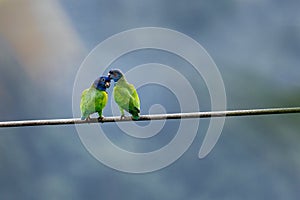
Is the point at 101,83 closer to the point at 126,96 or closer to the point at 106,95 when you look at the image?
the point at 106,95

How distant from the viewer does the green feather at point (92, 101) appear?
10883 mm

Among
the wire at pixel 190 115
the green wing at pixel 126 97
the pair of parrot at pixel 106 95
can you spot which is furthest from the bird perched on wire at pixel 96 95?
the wire at pixel 190 115

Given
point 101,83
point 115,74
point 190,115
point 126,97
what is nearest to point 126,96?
point 126,97

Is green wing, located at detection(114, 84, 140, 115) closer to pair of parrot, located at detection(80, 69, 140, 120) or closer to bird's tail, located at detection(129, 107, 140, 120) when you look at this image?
pair of parrot, located at detection(80, 69, 140, 120)

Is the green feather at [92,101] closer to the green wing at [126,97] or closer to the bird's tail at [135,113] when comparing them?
the green wing at [126,97]

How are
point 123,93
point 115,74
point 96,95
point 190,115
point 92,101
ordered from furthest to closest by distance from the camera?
point 115,74
point 123,93
point 96,95
point 92,101
point 190,115

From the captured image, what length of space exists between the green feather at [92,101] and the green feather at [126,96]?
10.2 inches

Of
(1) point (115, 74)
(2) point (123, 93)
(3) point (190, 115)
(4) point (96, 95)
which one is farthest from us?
(1) point (115, 74)

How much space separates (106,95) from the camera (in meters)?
11.7

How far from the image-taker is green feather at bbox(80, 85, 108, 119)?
10.9m

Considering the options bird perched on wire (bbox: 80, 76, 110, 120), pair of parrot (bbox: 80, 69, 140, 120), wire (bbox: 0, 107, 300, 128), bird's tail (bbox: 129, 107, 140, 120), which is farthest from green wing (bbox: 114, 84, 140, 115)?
wire (bbox: 0, 107, 300, 128)

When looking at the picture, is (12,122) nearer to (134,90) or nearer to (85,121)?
(85,121)

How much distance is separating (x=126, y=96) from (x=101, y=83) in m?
0.49

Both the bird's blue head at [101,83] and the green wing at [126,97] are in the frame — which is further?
the bird's blue head at [101,83]
